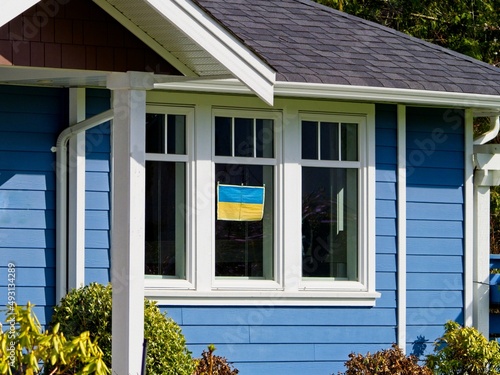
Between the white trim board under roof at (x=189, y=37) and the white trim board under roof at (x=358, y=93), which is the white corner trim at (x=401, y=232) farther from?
the white trim board under roof at (x=189, y=37)

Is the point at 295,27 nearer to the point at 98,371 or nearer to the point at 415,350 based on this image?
the point at 415,350

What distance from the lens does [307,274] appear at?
1017 cm

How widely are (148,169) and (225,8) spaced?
2235 millimetres

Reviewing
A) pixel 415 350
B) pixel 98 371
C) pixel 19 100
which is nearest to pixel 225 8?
pixel 19 100

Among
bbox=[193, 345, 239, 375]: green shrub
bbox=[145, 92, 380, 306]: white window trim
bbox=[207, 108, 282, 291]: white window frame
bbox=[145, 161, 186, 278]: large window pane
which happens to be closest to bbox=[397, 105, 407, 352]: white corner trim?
bbox=[145, 92, 380, 306]: white window trim

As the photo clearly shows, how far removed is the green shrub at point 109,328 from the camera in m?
8.11

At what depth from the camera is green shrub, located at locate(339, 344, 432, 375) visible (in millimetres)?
9344

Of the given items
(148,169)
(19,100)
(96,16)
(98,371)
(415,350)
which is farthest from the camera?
(415,350)

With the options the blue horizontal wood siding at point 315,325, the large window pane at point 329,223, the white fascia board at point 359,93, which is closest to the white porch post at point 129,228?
the white fascia board at point 359,93

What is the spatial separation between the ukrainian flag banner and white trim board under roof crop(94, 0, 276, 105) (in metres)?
2.68

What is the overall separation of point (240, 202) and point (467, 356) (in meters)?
2.56

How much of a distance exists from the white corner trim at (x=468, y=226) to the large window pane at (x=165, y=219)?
2.98m

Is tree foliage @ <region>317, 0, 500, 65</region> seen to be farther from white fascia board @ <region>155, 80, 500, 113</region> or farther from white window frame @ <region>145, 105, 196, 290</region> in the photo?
white window frame @ <region>145, 105, 196, 290</region>

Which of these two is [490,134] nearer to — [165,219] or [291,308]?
[291,308]
